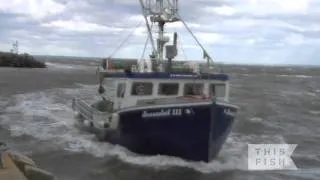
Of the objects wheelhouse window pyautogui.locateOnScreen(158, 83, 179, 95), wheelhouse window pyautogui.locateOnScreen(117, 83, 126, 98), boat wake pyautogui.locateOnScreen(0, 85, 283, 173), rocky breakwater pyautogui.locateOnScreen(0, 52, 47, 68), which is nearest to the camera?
boat wake pyautogui.locateOnScreen(0, 85, 283, 173)

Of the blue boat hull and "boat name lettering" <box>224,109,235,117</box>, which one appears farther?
"boat name lettering" <box>224,109,235,117</box>

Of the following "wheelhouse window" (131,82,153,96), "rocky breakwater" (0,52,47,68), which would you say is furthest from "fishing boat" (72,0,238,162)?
"rocky breakwater" (0,52,47,68)

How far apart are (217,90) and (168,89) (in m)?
1.81

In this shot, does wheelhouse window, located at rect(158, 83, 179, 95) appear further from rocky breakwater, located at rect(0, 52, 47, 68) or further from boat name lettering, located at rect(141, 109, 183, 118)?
rocky breakwater, located at rect(0, 52, 47, 68)

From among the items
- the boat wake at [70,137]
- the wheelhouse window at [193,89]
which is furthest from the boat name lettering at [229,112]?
the boat wake at [70,137]

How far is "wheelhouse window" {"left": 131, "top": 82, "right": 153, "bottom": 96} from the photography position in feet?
71.0

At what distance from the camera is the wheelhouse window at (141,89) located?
71.0 feet

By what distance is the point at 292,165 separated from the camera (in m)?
21.4

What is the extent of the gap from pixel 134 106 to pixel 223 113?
10.5 ft

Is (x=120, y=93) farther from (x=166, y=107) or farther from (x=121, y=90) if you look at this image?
(x=166, y=107)

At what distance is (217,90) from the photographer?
72.0 ft

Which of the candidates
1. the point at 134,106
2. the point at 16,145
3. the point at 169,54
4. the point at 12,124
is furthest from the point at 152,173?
the point at 12,124

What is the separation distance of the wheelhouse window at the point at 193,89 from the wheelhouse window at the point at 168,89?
326 millimetres

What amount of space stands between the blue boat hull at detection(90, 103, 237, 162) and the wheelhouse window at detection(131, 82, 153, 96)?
3.13 ft
